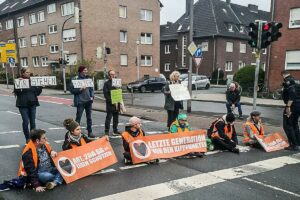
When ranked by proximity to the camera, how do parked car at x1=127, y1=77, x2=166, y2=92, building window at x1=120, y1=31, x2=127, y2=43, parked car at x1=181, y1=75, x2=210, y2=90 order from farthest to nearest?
building window at x1=120, y1=31, x2=127, y2=43 < parked car at x1=181, y1=75, x2=210, y2=90 < parked car at x1=127, y1=77, x2=166, y2=92

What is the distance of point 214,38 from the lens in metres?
47.5

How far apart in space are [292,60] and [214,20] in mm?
26191

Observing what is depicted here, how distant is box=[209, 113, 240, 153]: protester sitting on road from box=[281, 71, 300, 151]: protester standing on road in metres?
1.49

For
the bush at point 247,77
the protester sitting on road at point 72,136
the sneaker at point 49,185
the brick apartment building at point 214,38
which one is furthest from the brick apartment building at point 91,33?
the sneaker at point 49,185

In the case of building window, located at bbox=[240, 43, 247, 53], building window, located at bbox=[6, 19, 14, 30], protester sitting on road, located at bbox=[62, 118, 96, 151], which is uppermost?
building window, located at bbox=[6, 19, 14, 30]

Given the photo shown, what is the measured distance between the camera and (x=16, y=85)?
7773 millimetres

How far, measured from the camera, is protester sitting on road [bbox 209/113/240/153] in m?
7.56

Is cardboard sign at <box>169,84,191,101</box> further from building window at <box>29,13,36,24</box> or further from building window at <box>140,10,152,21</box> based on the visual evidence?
building window at <box>29,13,36,24</box>

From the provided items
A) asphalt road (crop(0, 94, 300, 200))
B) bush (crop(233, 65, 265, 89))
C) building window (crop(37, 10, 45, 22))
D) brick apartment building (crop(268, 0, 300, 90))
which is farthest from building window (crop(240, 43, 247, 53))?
asphalt road (crop(0, 94, 300, 200))

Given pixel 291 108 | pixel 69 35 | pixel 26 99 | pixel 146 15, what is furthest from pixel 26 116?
pixel 146 15

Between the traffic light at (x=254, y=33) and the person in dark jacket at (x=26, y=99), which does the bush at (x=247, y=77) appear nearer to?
the traffic light at (x=254, y=33)

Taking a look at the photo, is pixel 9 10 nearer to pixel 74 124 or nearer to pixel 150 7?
→ pixel 150 7

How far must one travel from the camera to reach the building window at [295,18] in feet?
78.2

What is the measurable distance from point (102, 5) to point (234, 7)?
27747 millimetres
